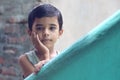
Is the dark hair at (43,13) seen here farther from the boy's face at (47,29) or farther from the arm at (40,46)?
the arm at (40,46)

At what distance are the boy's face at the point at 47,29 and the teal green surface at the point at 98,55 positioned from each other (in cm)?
58

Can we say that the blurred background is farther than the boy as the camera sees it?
Yes

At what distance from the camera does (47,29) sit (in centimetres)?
210

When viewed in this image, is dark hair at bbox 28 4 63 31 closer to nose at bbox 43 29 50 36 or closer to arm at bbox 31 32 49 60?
nose at bbox 43 29 50 36

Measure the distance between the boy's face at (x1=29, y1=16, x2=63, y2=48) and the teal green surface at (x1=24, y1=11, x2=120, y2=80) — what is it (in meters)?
0.58

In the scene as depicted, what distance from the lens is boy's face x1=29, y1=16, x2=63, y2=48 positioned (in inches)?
81.5

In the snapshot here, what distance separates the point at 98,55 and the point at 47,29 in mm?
681

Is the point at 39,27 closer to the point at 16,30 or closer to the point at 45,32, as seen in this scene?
the point at 45,32

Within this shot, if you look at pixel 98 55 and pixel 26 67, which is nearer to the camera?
pixel 98 55

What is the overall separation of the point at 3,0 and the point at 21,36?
473 millimetres

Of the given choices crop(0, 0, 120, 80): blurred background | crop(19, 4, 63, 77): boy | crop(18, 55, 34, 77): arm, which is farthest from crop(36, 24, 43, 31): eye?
crop(0, 0, 120, 80): blurred background

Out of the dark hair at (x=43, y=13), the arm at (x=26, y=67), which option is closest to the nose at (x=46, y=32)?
the dark hair at (x=43, y=13)

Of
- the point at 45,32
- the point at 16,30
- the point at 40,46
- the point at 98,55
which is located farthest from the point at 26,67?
the point at 16,30

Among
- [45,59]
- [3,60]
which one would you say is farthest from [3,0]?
[45,59]
